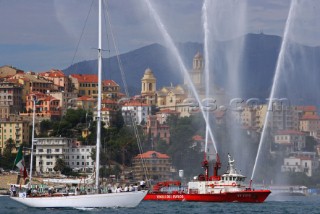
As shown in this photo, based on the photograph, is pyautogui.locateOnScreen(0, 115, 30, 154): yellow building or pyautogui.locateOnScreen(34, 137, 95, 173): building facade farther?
pyautogui.locateOnScreen(0, 115, 30, 154): yellow building

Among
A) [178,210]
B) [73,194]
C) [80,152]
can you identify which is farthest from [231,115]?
[73,194]

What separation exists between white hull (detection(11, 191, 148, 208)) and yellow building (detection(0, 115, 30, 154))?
75885 mm

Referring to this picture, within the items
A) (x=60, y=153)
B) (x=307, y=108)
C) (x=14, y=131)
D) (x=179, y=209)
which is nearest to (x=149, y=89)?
(x=307, y=108)

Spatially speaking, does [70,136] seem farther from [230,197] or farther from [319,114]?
[230,197]

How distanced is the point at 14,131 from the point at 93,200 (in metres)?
80.6

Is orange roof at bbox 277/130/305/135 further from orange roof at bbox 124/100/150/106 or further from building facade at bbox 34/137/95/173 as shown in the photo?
building facade at bbox 34/137/95/173

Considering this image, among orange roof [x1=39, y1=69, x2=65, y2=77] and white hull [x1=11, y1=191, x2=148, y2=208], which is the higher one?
orange roof [x1=39, y1=69, x2=65, y2=77]

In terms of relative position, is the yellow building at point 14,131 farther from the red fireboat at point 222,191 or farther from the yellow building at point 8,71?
the red fireboat at point 222,191

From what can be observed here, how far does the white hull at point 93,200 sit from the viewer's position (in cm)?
5341

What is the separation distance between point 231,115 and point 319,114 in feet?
121

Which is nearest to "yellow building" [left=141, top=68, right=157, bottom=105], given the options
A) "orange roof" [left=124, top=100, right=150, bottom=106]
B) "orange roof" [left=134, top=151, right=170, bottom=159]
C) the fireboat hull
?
"orange roof" [left=124, top=100, right=150, bottom=106]

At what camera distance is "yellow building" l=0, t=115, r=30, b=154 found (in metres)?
132

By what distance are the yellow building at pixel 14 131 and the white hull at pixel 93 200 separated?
75.9 metres

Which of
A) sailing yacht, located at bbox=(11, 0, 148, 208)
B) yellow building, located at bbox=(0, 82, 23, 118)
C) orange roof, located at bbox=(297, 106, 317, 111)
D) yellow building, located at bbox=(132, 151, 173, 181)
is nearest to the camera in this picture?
sailing yacht, located at bbox=(11, 0, 148, 208)
